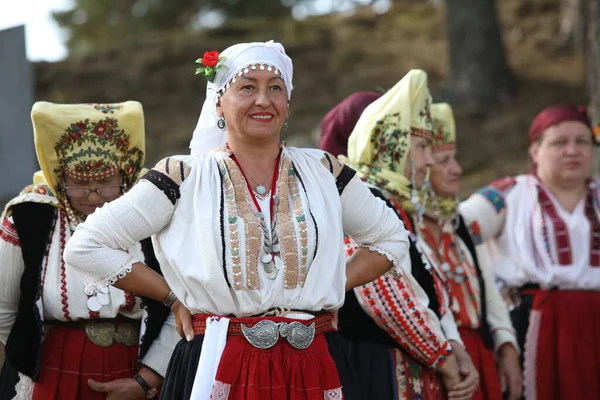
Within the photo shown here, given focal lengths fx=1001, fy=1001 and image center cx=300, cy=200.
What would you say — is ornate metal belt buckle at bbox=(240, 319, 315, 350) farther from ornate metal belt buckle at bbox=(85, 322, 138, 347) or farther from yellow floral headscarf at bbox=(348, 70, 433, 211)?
yellow floral headscarf at bbox=(348, 70, 433, 211)

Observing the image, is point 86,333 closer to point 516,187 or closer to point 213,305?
point 213,305

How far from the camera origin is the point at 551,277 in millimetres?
5449

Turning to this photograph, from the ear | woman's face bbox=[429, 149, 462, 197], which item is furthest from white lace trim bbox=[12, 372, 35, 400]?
the ear

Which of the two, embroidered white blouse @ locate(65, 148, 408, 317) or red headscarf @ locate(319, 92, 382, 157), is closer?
embroidered white blouse @ locate(65, 148, 408, 317)

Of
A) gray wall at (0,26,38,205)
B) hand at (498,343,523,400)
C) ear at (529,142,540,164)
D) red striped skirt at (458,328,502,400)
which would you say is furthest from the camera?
gray wall at (0,26,38,205)

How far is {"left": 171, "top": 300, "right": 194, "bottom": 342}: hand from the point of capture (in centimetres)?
334

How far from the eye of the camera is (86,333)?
408 cm

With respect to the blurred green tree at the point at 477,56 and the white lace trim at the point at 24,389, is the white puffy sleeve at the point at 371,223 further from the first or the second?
the blurred green tree at the point at 477,56

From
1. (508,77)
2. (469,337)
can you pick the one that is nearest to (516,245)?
(469,337)

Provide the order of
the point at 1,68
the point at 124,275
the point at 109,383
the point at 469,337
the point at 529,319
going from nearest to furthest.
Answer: the point at 124,275 → the point at 109,383 → the point at 469,337 → the point at 529,319 → the point at 1,68

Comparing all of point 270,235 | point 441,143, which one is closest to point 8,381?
point 270,235

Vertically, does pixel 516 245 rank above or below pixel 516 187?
below

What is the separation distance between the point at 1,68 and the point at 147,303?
2.71 meters

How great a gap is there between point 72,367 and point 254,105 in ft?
4.69
